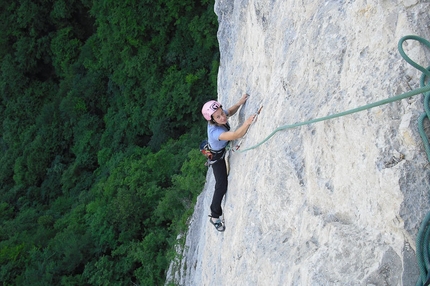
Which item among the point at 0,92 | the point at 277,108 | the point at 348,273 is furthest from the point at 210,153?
the point at 0,92

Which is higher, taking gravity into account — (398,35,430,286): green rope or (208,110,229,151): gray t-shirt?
(208,110,229,151): gray t-shirt

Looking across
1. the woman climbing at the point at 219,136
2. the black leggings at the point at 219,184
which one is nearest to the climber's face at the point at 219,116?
the woman climbing at the point at 219,136

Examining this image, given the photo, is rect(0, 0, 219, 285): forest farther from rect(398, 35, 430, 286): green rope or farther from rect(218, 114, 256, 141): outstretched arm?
rect(398, 35, 430, 286): green rope

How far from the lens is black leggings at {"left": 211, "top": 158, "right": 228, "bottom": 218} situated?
5.49 m

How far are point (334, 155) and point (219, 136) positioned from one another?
74.7 inches

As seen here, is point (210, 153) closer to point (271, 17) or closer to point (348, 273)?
point (271, 17)

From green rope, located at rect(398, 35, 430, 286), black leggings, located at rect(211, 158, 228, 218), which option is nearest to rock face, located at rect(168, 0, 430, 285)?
green rope, located at rect(398, 35, 430, 286)

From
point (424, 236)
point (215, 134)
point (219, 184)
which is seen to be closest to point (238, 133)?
point (215, 134)

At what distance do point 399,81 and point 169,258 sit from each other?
Result: 9.50 meters

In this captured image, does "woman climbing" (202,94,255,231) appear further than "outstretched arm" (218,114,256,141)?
Yes

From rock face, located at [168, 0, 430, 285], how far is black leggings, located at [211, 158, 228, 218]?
675 millimetres

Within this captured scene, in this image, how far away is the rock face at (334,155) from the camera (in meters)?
2.60

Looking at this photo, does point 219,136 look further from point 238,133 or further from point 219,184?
point 219,184

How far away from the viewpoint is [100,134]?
20.7 metres
